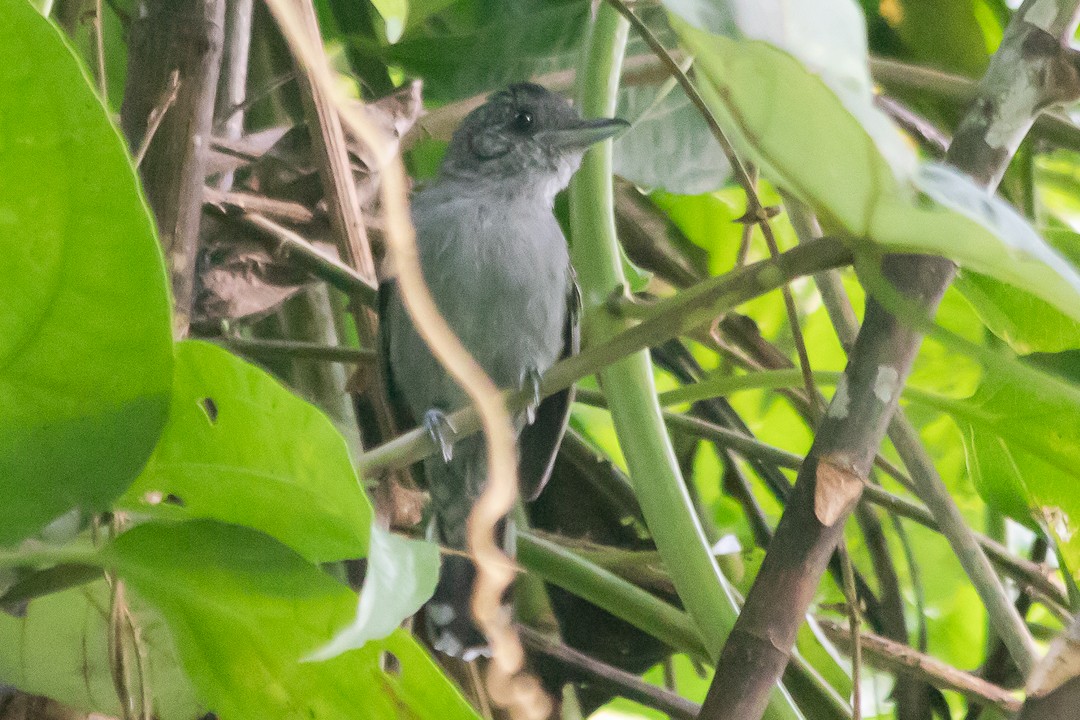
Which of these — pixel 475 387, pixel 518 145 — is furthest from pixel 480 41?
pixel 475 387

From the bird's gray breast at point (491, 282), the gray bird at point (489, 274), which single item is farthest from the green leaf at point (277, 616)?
the bird's gray breast at point (491, 282)

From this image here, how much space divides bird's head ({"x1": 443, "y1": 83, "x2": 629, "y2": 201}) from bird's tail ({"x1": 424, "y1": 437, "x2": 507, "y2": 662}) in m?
0.49

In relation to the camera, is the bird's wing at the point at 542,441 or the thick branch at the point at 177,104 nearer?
the thick branch at the point at 177,104

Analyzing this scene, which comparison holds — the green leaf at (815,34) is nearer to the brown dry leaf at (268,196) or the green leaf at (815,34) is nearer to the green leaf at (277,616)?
the green leaf at (277,616)

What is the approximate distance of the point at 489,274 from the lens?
1982 millimetres

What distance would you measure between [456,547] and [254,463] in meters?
1.25

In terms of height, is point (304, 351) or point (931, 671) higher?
point (304, 351)

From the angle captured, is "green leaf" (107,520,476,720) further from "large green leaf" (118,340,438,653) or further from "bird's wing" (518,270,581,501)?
"bird's wing" (518,270,581,501)

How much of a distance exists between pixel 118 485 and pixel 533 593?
0.88 meters

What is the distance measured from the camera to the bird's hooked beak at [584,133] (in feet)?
4.90

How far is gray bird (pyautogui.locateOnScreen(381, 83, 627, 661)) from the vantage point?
197 cm

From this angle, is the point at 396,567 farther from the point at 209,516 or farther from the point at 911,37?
the point at 911,37

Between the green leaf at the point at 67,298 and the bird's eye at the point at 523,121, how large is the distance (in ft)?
4.44

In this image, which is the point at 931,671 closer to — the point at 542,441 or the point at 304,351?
the point at 542,441
